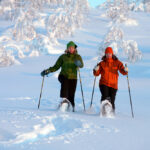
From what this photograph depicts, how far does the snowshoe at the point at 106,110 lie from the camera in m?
5.16

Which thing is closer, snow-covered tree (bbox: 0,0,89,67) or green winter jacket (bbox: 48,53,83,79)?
green winter jacket (bbox: 48,53,83,79)

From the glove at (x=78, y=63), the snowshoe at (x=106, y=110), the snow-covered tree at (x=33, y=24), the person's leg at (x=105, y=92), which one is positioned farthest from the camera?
the snow-covered tree at (x=33, y=24)

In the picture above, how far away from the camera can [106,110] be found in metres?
5.16

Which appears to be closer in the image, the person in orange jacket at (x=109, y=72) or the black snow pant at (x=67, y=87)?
the person in orange jacket at (x=109, y=72)

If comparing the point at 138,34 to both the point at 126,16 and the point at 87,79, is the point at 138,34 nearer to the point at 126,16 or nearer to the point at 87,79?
the point at 126,16

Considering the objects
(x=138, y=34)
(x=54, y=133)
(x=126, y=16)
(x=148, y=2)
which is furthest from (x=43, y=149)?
(x=148, y=2)

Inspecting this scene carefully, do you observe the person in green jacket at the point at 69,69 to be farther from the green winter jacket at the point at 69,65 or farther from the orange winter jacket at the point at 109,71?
the orange winter jacket at the point at 109,71

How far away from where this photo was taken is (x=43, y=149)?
3023mm

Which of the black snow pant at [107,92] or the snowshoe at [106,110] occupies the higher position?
the black snow pant at [107,92]

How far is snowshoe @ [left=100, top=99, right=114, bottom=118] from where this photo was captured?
16.9 feet

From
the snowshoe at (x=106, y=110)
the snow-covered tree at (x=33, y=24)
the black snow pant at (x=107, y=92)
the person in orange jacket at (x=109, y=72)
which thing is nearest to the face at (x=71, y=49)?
the person in orange jacket at (x=109, y=72)

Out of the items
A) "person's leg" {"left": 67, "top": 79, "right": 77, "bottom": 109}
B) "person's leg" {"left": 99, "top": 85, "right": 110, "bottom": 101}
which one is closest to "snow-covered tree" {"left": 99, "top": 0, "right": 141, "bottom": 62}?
"person's leg" {"left": 67, "top": 79, "right": 77, "bottom": 109}

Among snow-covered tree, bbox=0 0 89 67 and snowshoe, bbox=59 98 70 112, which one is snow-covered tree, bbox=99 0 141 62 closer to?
snow-covered tree, bbox=0 0 89 67

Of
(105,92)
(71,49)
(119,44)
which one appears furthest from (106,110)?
(119,44)
